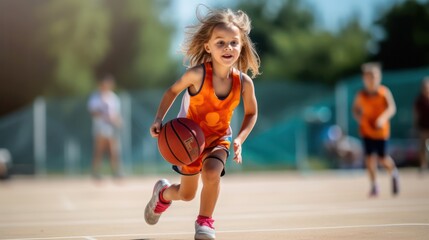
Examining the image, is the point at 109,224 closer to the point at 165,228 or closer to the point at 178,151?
the point at 165,228

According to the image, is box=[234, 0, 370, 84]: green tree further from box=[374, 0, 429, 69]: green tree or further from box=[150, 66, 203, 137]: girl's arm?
box=[150, 66, 203, 137]: girl's arm

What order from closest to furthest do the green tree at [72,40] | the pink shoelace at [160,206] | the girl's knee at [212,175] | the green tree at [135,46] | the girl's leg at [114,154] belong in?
1. the girl's knee at [212,175]
2. the pink shoelace at [160,206]
3. the girl's leg at [114,154]
4. the green tree at [72,40]
5. the green tree at [135,46]

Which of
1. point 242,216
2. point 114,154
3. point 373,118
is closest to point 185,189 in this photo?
point 242,216

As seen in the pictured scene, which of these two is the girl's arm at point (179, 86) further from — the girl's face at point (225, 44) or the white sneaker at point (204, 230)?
the white sneaker at point (204, 230)

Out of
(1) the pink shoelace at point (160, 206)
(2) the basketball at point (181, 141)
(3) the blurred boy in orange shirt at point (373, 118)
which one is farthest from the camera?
(3) the blurred boy in orange shirt at point (373, 118)

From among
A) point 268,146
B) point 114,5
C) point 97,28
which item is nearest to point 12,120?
point 268,146

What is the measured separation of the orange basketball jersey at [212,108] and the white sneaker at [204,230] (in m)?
0.72

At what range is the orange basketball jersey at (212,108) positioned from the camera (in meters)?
6.77

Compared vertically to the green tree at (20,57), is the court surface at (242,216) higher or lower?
lower

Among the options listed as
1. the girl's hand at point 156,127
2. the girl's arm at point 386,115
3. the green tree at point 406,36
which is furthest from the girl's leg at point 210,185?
the green tree at point 406,36

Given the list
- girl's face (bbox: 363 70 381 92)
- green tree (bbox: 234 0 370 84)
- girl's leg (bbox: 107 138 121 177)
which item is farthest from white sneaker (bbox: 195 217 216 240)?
green tree (bbox: 234 0 370 84)

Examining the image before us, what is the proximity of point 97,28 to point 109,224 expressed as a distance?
3146cm

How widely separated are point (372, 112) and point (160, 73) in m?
34.5

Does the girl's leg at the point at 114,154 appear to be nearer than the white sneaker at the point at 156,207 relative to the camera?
No
